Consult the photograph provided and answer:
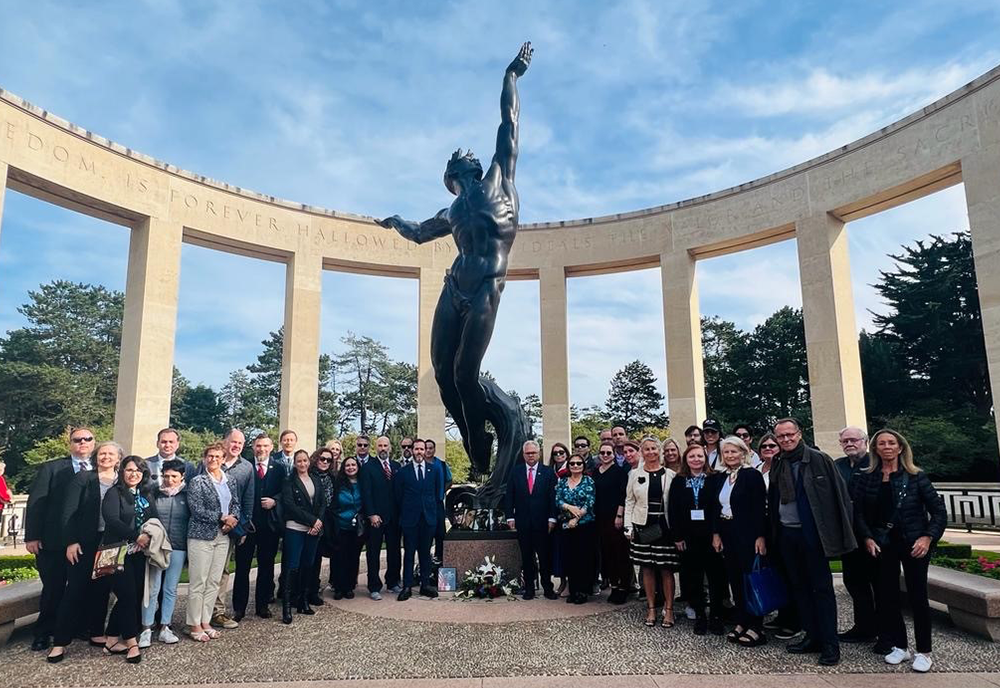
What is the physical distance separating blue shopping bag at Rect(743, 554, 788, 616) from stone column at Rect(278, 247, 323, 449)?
14.5m

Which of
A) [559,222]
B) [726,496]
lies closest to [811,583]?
[726,496]

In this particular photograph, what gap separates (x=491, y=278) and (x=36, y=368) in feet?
121

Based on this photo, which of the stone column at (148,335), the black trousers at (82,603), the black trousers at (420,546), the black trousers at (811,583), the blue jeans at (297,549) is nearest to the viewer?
the black trousers at (811,583)

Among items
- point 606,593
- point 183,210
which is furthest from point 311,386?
point 606,593

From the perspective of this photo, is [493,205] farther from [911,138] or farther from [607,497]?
[911,138]

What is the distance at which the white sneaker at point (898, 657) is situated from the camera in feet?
15.4

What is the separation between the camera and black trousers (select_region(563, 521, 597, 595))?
6.88 meters

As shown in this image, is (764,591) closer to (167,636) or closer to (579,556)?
(579,556)

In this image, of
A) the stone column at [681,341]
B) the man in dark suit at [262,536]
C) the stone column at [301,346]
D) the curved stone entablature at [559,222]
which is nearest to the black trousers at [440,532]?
the man in dark suit at [262,536]

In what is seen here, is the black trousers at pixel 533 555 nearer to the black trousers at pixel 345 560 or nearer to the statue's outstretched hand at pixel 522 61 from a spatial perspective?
the black trousers at pixel 345 560

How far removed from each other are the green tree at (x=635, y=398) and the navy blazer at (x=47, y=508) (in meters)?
38.9

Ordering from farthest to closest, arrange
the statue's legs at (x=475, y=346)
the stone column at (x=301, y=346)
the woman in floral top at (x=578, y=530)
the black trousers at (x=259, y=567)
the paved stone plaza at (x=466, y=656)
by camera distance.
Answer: the stone column at (x=301, y=346) < the statue's legs at (x=475, y=346) < the woman in floral top at (x=578, y=530) < the black trousers at (x=259, y=567) < the paved stone plaza at (x=466, y=656)

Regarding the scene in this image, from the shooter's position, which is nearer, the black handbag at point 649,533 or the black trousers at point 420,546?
the black handbag at point 649,533

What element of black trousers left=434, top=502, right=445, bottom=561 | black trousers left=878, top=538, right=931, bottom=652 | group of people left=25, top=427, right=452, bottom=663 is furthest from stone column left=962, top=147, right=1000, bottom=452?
group of people left=25, top=427, right=452, bottom=663
